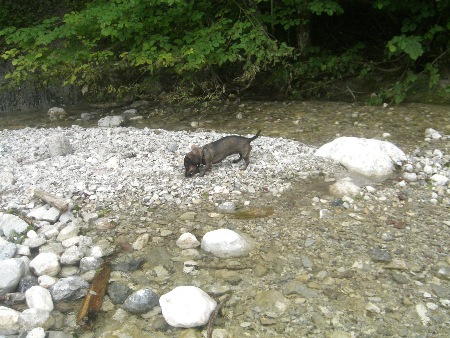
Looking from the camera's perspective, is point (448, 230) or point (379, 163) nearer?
point (448, 230)

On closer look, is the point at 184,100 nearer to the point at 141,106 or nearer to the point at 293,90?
Answer: the point at 141,106

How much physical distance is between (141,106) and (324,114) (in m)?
3.30

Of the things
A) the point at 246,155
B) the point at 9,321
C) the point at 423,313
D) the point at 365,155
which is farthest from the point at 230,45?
the point at 9,321

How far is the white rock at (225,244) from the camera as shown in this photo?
3.66 metres

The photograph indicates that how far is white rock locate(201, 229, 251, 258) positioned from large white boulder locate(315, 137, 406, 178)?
5.69ft

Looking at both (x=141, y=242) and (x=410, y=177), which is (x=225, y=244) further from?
(x=410, y=177)

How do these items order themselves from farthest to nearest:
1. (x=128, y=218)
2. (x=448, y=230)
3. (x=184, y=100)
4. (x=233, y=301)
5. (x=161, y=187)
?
(x=184, y=100) < (x=161, y=187) < (x=128, y=218) < (x=448, y=230) < (x=233, y=301)

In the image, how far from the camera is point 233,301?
10.4ft

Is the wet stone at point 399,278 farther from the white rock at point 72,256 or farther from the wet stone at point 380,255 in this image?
the white rock at point 72,256

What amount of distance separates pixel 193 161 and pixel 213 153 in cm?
24

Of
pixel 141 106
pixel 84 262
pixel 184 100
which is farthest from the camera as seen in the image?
pixel 141 106

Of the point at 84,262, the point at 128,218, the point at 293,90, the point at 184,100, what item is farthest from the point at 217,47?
the point at 84,262

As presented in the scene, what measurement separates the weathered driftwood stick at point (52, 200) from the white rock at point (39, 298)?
3.59 ft

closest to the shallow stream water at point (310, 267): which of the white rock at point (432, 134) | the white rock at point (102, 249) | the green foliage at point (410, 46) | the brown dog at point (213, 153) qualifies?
the white rock at point (102, 249)
